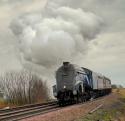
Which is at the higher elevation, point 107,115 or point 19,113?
point 19,113

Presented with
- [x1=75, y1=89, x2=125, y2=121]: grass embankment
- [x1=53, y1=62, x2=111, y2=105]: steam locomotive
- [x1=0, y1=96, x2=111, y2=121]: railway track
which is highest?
[x1=53, y1=62, x2=111, y2=105]: steam locomotive

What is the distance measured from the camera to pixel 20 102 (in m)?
45.8

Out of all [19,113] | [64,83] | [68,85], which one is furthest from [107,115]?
[64,83]

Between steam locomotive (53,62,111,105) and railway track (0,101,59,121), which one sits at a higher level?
steam locomotive (53,62,111,105)

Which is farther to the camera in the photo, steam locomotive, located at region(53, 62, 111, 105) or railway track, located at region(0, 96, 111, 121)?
steam locomotive, located at region(53, 62, 111, 105)

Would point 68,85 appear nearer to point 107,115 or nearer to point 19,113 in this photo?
point 107,115

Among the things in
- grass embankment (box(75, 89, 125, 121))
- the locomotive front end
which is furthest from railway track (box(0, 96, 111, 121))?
the locomotive front end

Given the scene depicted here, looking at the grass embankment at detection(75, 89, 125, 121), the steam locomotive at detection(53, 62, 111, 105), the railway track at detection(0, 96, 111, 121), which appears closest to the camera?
the railway track at detection(0, 96, 111, 121)

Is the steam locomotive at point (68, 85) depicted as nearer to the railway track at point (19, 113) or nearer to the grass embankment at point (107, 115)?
the grass embankment at point (107, 115)

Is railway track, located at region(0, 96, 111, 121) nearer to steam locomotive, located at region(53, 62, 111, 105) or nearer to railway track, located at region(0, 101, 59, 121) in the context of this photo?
railway track, located at region(0, 101, 59, 121)

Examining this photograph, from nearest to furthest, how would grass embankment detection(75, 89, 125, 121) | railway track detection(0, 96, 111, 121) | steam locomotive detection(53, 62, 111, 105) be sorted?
railway track detection(0, 96, 111, 121) → grass embankment detection(75, 89, 125, 121) → steam locomotive detection(53, 62, 111, 105)

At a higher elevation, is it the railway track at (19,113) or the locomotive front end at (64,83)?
the locomotive front end at (64,83)

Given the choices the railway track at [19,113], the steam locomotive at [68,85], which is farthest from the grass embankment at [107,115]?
the railway track at [19,113]

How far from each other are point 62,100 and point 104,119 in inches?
450
